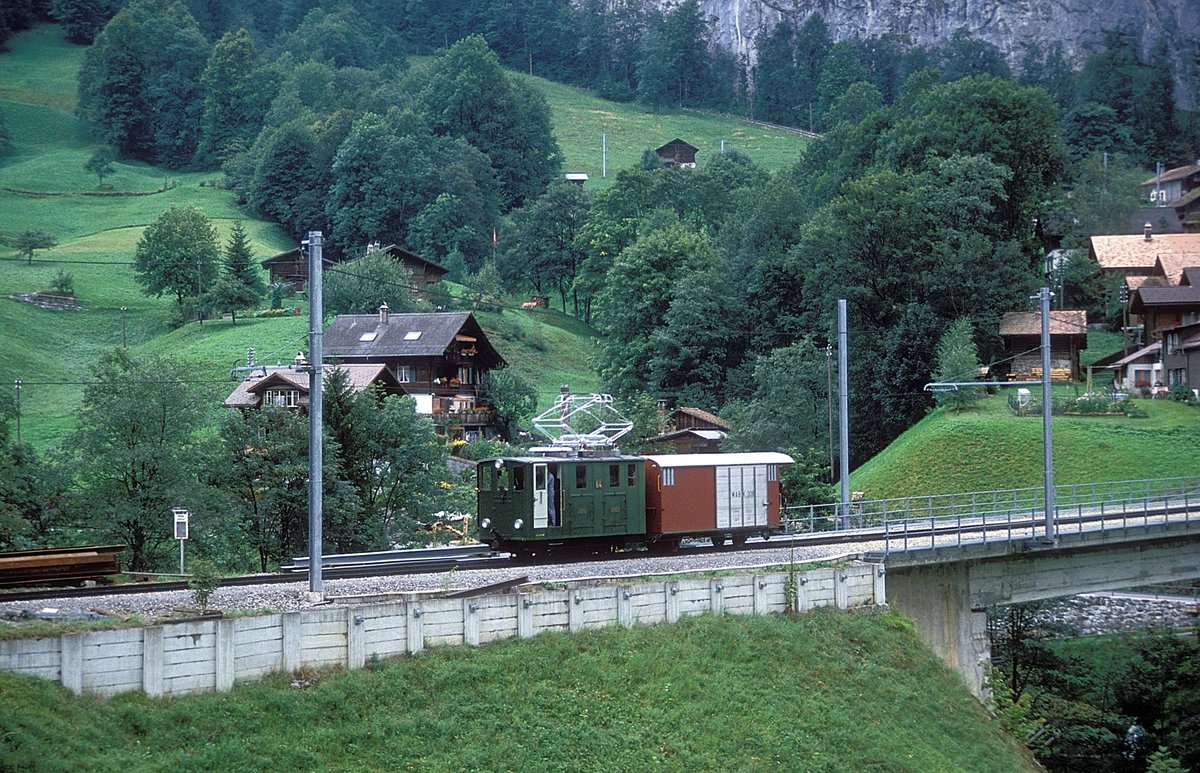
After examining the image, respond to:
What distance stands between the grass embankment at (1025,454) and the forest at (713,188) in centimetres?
408

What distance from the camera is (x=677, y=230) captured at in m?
94.1

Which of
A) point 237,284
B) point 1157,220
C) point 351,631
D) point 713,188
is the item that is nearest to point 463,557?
point 351,631

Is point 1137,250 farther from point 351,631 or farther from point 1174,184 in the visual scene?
point 351,631

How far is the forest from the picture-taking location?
240 ft

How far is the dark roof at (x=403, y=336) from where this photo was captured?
79750 mm

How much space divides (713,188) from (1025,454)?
230ft

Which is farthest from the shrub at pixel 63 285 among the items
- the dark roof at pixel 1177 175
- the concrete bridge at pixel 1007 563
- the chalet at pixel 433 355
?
the dark roof at pixel 1177 175

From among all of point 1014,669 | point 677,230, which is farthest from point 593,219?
point 1014,669

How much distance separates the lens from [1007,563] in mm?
38719

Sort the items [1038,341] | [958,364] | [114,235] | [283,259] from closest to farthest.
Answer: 1. [958,364]
2. [1038,341]
3. [283,259]
4. [114,235]

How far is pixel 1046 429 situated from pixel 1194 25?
164223mm

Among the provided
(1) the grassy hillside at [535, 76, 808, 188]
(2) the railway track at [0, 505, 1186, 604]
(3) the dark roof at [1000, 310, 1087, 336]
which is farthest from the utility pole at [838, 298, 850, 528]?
(1) the grassy hillside at [535, 76, 808, 188]

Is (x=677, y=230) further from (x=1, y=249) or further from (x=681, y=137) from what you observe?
(x=681, y=137)

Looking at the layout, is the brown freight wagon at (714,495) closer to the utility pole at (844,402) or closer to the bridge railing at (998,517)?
the utility pole at (844,402)
